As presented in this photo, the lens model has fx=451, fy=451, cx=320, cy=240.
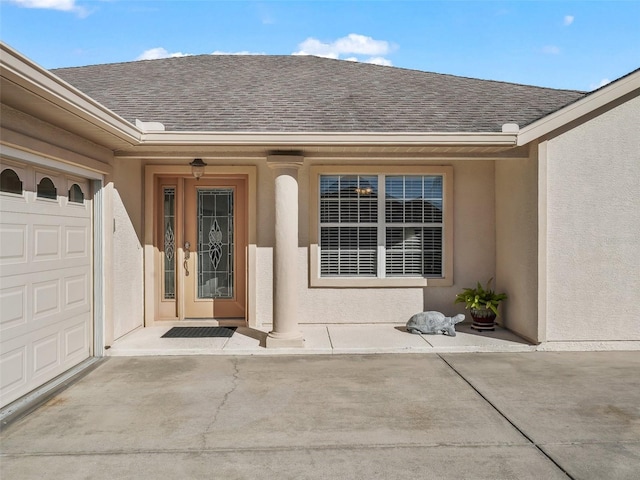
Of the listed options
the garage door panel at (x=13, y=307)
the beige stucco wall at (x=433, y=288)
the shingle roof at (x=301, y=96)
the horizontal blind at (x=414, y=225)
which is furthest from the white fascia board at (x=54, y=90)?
the horizontal blind at (x=414, y=225)

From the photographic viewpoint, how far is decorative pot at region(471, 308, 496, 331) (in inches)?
286

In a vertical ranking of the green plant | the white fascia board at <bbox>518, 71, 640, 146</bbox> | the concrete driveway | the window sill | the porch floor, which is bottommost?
the concrete driveway

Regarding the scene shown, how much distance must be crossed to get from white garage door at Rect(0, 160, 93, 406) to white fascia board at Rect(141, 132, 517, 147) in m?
1.30

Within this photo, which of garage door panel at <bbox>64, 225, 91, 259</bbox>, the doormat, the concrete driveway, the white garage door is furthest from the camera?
the doormat

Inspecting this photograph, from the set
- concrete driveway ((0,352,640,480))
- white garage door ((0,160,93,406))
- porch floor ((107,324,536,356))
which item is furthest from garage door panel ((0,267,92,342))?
porch floor ((107,324,536,356))

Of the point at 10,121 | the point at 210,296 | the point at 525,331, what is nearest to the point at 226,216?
the point at 210,296

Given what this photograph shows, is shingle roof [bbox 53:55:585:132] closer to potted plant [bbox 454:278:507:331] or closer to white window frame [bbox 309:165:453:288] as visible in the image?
white window frame [bbox 309:165:453:288]

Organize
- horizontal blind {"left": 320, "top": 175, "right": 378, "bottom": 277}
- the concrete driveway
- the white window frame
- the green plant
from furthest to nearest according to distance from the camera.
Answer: horizontal blind {"left": 320, "top": 175, "right": 378, "bottom": 277}, the white window frame, the green plant, the concrete driveway

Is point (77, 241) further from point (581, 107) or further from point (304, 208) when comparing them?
point (581, 107)

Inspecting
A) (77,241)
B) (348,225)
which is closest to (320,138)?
(348,225)

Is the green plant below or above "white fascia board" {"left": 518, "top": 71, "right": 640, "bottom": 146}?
below

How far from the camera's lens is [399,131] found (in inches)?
258

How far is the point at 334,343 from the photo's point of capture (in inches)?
263

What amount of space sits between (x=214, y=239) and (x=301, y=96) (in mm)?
3113
